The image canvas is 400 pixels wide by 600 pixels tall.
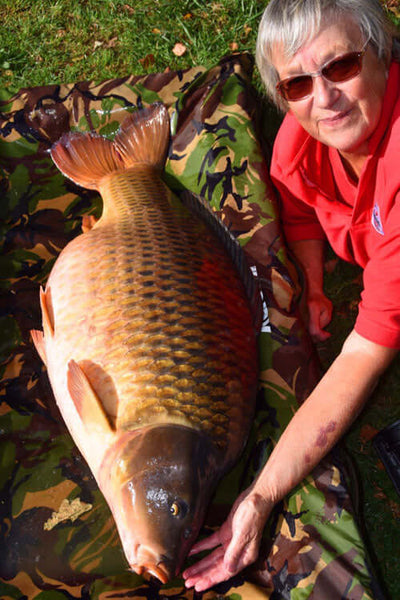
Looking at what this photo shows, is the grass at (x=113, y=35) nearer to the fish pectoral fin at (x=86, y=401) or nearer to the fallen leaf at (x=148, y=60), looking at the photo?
the fallen leaf at (x=148, y=60)

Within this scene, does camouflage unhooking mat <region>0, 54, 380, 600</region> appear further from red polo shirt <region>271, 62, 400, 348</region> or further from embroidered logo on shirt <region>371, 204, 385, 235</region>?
embroidered logo on shirt <region>371, 204, 385, 235</region>

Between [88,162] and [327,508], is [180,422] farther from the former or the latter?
[88,162]

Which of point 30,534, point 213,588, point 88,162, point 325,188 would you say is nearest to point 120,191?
point 88,162

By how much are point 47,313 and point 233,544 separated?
1068mm

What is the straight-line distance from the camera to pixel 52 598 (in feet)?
6.52

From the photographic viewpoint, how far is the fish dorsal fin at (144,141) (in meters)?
2.57

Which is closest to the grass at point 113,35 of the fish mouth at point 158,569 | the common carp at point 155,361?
the common carp at point 155,361

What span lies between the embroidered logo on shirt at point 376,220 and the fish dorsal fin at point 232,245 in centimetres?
50

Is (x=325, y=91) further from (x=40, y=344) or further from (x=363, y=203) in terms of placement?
(x=40, y=344)

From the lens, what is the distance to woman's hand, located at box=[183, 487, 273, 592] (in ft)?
5.74

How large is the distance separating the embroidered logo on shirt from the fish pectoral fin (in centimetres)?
109

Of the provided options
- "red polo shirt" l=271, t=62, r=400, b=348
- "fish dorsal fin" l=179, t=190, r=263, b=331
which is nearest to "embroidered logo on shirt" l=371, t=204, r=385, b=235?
"red polo shirt" l=271, t=62, r=400, b=348

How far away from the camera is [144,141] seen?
102 inches

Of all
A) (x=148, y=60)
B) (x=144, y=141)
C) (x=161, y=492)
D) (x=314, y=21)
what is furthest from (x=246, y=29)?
(x=161, y=492)
